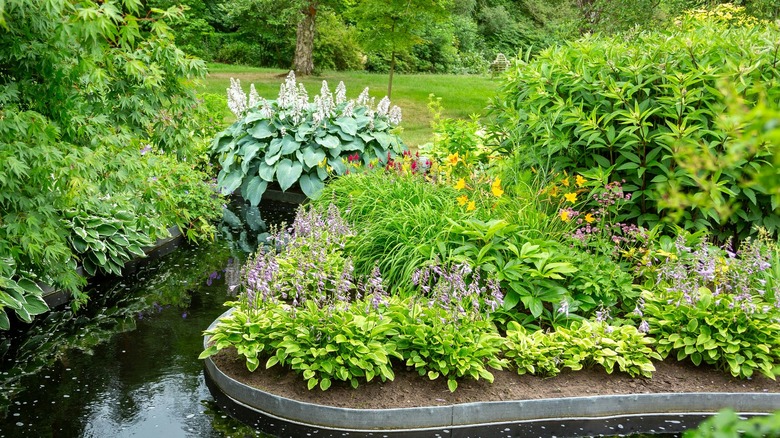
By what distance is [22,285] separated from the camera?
5.59 metres

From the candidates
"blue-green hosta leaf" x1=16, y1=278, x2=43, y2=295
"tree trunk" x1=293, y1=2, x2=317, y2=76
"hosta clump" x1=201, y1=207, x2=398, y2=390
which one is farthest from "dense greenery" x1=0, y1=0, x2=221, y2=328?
"tree trunk" x1=293, y1=2, x2=317, y2=76

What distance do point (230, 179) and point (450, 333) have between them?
631cm

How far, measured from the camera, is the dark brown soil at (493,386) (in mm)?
4293

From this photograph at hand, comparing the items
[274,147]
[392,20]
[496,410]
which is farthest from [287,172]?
[392,20]

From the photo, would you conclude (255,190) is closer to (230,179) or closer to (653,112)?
(230,179)

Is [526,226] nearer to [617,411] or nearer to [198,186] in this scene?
[617,411]

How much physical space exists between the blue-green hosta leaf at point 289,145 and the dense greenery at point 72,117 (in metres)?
3.75

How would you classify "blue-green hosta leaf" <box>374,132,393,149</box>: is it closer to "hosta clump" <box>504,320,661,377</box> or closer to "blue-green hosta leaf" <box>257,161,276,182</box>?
"blue-green hosta leaf" <box>257,161,276,182</box>

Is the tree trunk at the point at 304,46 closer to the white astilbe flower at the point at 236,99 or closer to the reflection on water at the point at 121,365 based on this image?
the white astilbe flower at the point at 236,99

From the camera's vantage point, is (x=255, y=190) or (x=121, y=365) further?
(x=255, y=190)

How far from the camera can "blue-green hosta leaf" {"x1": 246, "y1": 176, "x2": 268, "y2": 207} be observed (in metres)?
9.71

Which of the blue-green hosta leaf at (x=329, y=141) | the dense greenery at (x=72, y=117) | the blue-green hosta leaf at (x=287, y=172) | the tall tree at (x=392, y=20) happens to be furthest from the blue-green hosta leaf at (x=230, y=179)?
the tall tree at (x=392, y=20)

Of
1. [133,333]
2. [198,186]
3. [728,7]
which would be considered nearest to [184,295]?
[133,333]

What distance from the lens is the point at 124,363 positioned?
5086mm
